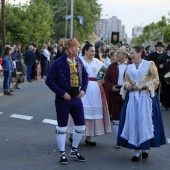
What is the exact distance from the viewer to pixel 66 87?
7.50 metres

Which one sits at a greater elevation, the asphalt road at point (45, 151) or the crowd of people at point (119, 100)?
the crowd of people at point (119, 100)

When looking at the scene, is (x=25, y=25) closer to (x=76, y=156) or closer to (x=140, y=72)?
(x=140, y=72)

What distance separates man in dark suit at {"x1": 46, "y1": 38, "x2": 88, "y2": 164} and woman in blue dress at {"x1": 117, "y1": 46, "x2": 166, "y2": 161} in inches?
28.7

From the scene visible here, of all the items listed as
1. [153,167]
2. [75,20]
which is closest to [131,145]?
[153,167]

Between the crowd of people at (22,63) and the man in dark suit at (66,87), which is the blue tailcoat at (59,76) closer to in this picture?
the man in dark suit at (66,87)

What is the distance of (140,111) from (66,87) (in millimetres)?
1188

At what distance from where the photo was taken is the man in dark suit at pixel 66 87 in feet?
24.6

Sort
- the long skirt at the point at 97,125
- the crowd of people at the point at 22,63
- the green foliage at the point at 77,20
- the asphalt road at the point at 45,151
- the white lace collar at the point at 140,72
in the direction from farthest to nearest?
the green foliage at the point at 77,20 → the crowd of people at the point at 22,63 → the long skirt at the point at 97,125 → the white lace collar at the point at 140,72 → the asphalt road at the point at 45,151

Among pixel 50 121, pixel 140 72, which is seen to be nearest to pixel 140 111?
pixel 140 72

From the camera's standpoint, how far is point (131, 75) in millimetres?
7906

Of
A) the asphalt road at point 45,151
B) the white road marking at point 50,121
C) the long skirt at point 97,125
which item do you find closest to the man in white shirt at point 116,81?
the long skirt at point 97,125

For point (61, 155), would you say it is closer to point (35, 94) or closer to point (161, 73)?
point (161, 73)

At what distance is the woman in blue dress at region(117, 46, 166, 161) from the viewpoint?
7668 mm

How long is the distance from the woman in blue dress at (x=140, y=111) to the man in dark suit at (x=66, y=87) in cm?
73
